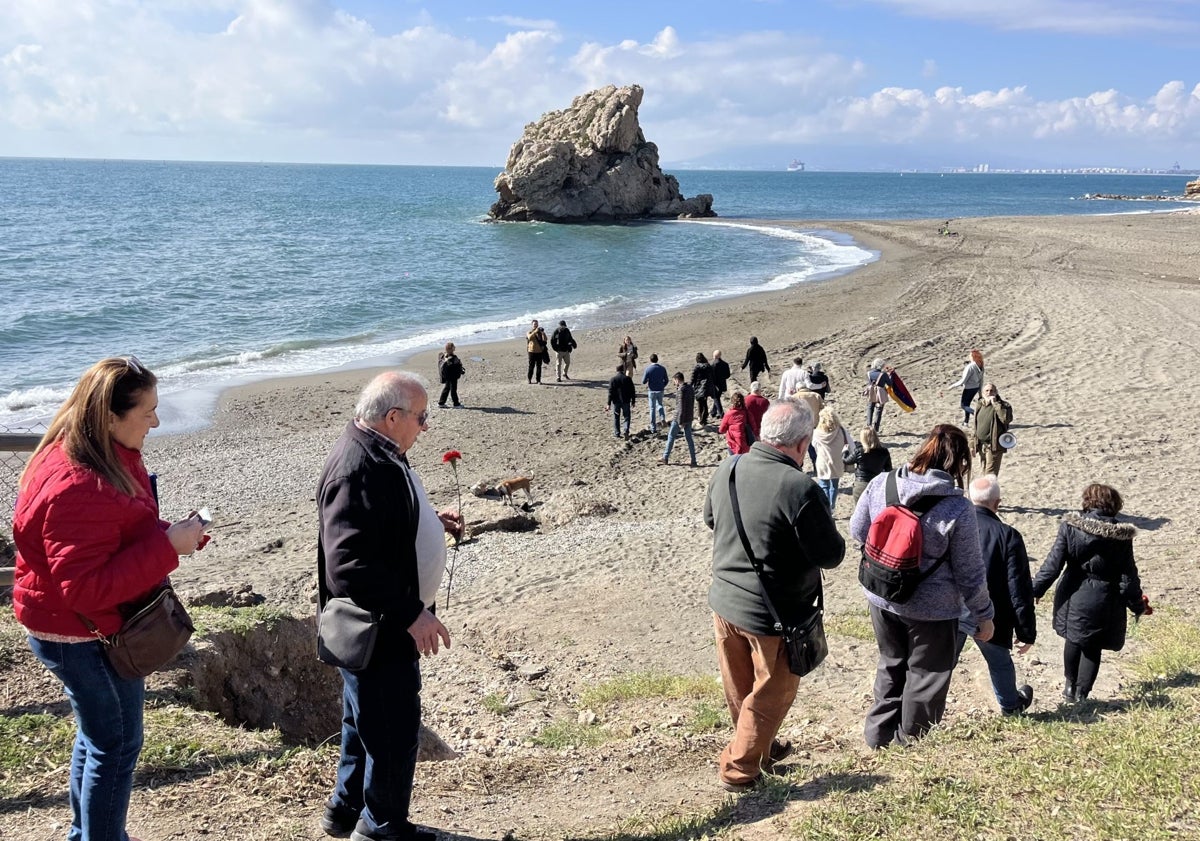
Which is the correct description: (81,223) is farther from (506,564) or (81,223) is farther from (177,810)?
(177,810)

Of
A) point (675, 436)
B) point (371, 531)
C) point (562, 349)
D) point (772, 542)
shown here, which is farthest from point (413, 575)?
point (562, 349)

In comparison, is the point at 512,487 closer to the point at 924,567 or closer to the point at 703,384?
the point at 703,384

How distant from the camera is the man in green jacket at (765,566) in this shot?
3.70 meters

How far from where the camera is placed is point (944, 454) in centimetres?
416

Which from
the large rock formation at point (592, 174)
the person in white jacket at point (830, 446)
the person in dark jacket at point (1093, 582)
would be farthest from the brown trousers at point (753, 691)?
the large rock formation at point (592, 174)

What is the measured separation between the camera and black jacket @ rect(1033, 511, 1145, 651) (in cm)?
533

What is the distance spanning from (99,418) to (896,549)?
3.36 metres

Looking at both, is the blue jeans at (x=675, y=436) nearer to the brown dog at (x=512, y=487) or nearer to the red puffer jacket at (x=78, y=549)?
the brown dog at (x=512, y=487)

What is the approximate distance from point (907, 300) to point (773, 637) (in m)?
28.9

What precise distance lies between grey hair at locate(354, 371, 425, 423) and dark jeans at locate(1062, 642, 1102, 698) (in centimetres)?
453

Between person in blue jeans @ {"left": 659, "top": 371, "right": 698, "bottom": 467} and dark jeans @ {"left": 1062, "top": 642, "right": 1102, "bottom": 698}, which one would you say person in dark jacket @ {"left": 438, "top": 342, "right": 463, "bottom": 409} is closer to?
person in blue jeans @ {"left": 659, "top": 371, "right": 698, "bottom": 467}

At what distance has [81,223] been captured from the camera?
2670 inches

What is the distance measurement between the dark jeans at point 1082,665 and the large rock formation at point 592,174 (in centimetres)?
6915

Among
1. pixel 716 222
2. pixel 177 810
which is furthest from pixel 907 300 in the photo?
pixel 716 222
